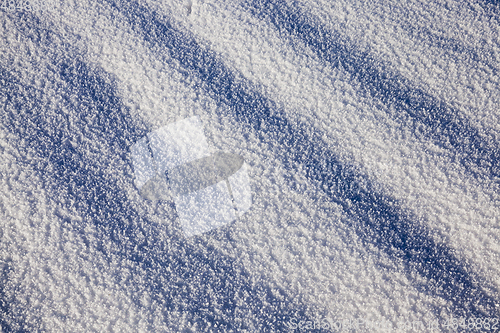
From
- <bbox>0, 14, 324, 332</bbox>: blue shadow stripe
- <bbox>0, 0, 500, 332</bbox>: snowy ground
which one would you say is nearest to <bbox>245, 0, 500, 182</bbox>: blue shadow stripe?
<bbox>0, 0, 500, 332</bbox>: snowy ground

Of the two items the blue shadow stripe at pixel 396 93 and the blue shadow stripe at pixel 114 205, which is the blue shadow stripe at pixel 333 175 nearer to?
the blue shadow stripe at pixel 396 93

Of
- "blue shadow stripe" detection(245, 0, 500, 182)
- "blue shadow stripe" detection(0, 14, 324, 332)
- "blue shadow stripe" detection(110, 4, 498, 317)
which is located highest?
"blue shadow stripe" detection(245, 0, 500, 182)

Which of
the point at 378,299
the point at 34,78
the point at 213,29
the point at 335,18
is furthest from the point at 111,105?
the point at 378,299

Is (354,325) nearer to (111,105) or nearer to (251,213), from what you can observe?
(251,213)

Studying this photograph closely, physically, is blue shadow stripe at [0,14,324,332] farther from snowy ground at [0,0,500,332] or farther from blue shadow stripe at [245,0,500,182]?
blue shadow stripe at [245,0,500,182]

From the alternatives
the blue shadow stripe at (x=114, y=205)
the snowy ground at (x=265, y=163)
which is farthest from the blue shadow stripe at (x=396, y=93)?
the blue shadow stripe at (x=114, y=205)

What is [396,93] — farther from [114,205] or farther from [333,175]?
[114,205]
